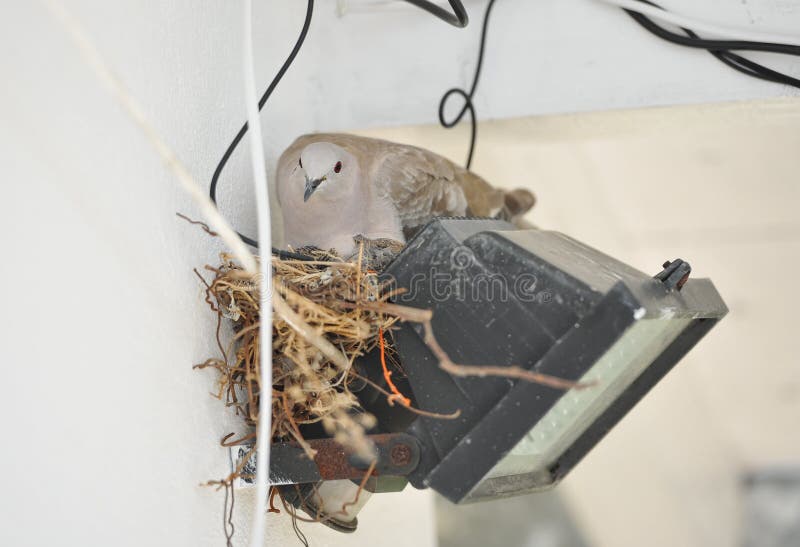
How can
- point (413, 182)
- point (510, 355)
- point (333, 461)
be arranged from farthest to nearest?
point (413, 182) → point (333, 461) → point (510, 355)

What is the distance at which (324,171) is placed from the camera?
1353mm

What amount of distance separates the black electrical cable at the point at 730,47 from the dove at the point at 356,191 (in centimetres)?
48

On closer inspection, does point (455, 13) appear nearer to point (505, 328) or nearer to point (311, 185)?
point (311, 185)

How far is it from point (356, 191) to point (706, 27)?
72cm

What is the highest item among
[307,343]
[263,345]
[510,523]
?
[263,345]

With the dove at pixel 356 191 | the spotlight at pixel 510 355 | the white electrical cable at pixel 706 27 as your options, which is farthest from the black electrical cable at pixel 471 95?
the spotlight at pixel 510 355

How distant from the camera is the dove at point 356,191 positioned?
1368 millimetres

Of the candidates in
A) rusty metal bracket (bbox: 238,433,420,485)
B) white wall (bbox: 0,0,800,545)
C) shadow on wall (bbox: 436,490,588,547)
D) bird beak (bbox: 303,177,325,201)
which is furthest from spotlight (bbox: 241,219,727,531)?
shadow on wall (bbox: 436,490,588,547)

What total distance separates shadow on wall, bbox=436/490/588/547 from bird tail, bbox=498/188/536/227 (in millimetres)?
2029

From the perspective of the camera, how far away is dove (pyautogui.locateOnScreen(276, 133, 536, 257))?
1.37 meters

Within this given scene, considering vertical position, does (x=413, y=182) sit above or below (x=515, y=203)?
above

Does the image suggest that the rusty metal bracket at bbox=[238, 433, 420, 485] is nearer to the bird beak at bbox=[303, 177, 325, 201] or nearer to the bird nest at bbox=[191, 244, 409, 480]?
the bird nest at bbox=[191, 244, 409, 480]

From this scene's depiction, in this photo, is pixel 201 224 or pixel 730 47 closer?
pixel 201 224

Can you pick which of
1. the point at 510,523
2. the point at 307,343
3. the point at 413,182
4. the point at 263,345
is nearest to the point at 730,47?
the point at 413,182
